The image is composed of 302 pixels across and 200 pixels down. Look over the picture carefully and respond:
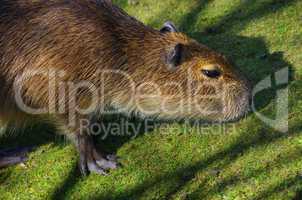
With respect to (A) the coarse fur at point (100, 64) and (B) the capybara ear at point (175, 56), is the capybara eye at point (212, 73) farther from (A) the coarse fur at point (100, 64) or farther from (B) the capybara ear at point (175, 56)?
(B) the capybara ear at point (175, 56)

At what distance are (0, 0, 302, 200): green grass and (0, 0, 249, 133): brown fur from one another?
380mm

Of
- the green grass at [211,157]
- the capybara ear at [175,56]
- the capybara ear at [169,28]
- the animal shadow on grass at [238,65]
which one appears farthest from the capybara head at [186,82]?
the animal shadow on grass at [238,65]

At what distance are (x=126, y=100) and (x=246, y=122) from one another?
1.20 meters

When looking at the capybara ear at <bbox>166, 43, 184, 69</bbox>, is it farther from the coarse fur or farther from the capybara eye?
the capybara eye

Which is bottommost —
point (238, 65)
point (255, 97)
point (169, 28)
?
point (255, 97)

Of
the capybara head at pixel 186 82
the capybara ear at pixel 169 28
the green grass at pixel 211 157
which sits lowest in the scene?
the green grass at pixel 211 157

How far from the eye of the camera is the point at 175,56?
191 inches

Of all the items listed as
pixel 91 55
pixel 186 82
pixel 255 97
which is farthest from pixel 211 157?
pixel 91 55

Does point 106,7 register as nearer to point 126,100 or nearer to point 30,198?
point 126,100

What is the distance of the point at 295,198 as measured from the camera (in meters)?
4.25

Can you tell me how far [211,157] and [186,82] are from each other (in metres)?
0.73

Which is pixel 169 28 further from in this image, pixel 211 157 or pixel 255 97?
pixel 211 157

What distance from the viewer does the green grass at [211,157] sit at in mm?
4574

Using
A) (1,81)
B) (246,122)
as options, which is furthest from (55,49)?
(246,122)
